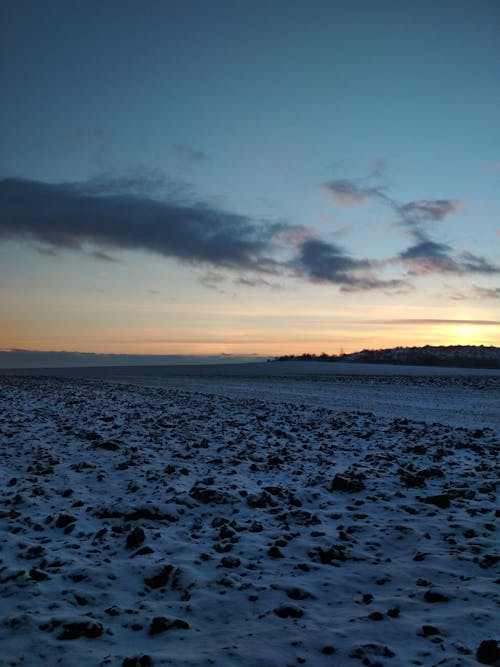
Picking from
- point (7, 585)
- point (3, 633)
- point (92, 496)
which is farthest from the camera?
point (92, 496)

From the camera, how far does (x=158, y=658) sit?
4.31 m

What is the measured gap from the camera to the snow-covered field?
4574 mm

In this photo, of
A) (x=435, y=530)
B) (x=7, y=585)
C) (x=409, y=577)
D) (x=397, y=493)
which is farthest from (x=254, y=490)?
(x=7, y=585)

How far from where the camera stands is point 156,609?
5.25 meters

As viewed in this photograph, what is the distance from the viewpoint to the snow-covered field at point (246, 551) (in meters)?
4.57

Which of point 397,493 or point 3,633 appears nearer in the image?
point 3,633

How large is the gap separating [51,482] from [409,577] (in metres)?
7.23

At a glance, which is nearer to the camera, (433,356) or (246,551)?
(246,551)

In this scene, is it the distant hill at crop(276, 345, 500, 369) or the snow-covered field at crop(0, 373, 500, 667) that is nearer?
the snow-covered field at crop(0, 373, 500, 667)

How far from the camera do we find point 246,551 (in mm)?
6785

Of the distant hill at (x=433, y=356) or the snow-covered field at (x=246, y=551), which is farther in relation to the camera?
the distant hill at (x=433, y=356)

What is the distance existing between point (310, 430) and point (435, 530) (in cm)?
952

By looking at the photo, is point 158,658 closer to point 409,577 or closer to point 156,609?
point 156,609

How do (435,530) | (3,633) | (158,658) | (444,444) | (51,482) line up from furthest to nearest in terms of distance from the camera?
1. (444,444)
2. (51,482)
3. (435,530)
4. (3,633)
5. (158,658)
